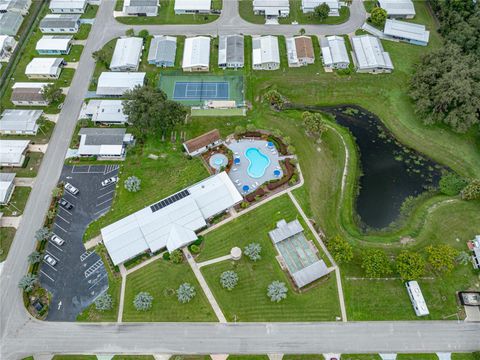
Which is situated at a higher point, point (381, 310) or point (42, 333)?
point (381, 310)

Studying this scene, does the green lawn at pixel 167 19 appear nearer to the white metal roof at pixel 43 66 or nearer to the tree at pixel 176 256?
the white metal roof at pixel 43 66

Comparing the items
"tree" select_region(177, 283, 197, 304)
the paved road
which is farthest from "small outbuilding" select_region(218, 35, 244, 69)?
the paved road

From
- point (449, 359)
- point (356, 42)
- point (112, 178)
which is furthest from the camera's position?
point (356, 42)

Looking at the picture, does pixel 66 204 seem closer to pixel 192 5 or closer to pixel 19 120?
pixel 19 120

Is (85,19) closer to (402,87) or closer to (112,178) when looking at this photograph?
(112,178)

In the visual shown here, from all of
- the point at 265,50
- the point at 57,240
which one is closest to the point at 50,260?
the point at 57,240

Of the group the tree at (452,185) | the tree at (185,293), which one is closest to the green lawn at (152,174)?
the tree at (185,293)

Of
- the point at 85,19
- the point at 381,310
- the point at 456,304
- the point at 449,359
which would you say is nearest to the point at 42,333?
the point at 381,310
